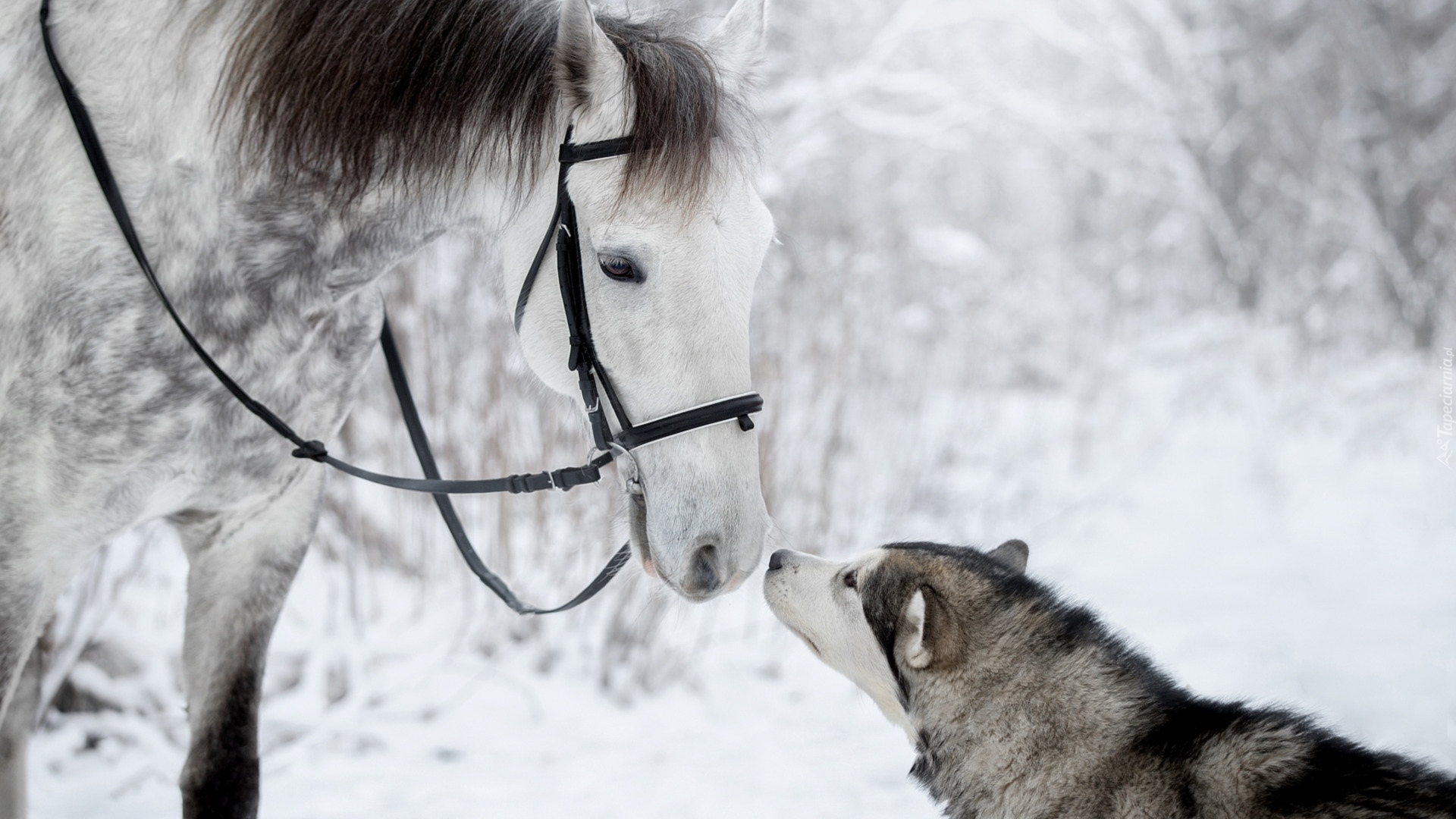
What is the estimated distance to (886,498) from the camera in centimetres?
636

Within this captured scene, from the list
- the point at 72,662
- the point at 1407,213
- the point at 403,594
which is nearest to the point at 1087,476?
the point at 403,594

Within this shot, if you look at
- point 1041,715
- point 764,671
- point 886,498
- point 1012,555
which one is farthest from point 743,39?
point 886,498

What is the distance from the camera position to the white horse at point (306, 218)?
1.83 metres

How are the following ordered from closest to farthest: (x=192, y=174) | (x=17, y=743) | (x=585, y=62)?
(x=585, y=62) → (x=192, y=174) → (x=17, y=743)

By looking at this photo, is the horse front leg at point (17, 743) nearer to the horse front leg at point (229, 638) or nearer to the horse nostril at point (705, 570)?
the horse front leg at point (229, 638)

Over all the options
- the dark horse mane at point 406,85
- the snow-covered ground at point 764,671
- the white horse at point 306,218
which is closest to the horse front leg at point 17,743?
the snow-covered ground at point 764,671

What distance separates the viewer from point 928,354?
7.41 metres

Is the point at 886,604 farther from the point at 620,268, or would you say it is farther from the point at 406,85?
the point at 406,85

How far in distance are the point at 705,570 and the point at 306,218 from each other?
3.74 ft

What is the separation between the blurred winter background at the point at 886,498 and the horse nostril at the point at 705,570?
1.27 feet

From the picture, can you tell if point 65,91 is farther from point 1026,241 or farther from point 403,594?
point 1026,241

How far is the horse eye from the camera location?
1.86 metres

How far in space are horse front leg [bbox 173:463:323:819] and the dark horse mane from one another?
815 millimetres

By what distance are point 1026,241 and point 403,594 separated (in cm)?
1334
